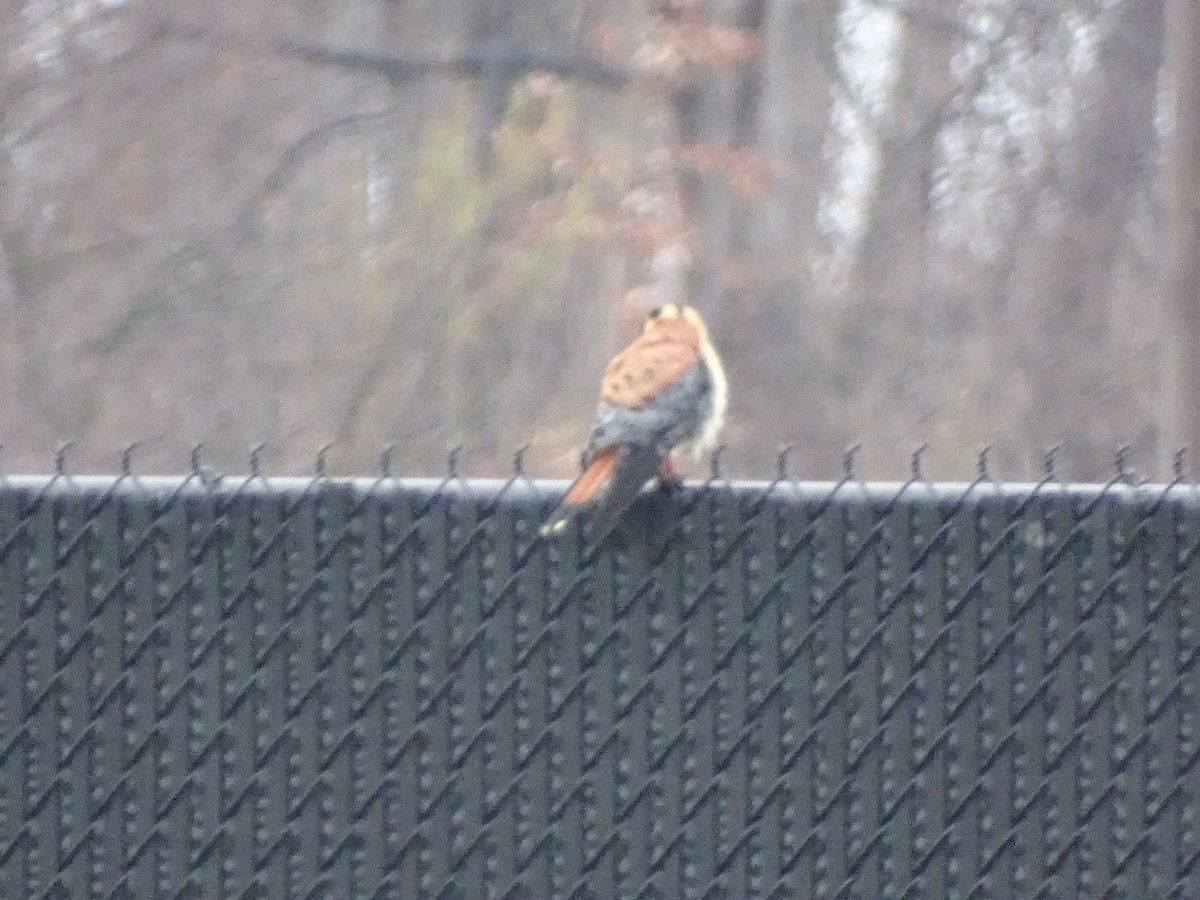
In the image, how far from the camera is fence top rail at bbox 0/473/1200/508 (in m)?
3.20

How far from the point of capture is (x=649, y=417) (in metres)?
3.83

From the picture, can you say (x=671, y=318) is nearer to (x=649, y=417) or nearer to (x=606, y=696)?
(x=649, y=417)

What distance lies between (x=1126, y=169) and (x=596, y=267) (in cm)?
370

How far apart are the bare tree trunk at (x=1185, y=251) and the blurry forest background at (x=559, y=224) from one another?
4207 millimetres

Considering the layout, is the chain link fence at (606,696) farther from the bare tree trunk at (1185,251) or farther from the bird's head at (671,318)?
the bare tree trunk at (1185,251)

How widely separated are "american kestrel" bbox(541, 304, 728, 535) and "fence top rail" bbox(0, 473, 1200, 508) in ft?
0.32

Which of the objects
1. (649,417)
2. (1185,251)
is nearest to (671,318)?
(649,417)

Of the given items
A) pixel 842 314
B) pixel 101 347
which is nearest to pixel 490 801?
pixel 101 347

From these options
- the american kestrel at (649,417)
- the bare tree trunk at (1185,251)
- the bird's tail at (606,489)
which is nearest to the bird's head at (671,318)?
the american kestrel at (649,417)

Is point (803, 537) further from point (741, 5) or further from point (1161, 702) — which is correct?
point (741, 5)

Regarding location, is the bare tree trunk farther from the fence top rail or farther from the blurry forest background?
the blurry forest background

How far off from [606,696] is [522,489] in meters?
0.42

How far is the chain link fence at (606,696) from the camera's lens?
10.4 ft

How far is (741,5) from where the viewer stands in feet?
40.4
